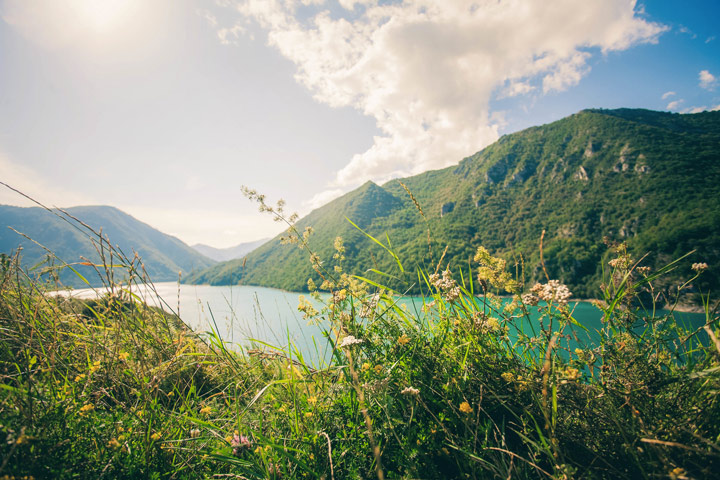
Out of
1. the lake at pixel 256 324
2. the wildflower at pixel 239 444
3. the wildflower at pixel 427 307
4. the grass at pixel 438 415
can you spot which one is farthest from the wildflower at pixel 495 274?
the wildflower at pixel 239 444

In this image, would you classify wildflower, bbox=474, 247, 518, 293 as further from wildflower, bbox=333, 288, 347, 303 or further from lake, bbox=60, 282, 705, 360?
wildflower, bbox=333, 288, 347, 303

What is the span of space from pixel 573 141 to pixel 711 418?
15405 cm

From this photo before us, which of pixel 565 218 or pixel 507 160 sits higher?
pixel 507 160

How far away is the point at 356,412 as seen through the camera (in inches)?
60.2

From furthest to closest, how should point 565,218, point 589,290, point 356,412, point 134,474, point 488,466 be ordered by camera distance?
point 565,218 → point 589,290 → point 356,412 → point 134,474 → point 488,466

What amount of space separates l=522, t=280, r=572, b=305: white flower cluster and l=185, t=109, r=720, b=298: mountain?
3832 cm

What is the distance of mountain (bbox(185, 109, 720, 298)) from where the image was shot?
55406 mm

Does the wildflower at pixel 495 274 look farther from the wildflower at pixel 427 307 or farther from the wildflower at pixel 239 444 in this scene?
the wildflower at pixel 239 444

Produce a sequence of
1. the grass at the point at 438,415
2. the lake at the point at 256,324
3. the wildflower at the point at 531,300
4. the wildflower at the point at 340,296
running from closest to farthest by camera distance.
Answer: the grass at the point at 438,415 → the wildflower at the point at 531,300 → the wildflower at the point at 340,296 → the lake at the point at 256,324

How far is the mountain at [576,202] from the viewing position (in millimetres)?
55406

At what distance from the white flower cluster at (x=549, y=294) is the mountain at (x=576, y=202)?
38.3m

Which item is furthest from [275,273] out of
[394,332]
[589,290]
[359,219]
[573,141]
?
[573,141]

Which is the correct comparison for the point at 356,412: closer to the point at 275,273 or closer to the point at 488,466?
the point at 488,466

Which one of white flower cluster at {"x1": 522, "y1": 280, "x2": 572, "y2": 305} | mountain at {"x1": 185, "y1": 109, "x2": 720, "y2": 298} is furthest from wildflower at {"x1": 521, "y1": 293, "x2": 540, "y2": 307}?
mountain at {"x1": 185, "y1": 109, "x2": 720, "y2": 298}
